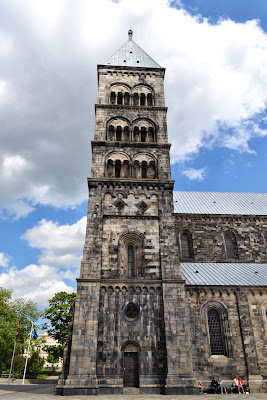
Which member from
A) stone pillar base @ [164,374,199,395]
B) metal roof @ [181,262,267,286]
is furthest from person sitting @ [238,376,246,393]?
metal roof @ [181,262,267,286]

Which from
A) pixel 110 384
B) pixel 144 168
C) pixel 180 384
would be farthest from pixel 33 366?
pixel 144 168

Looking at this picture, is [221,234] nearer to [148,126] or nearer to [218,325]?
[218,325]

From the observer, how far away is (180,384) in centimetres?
1692

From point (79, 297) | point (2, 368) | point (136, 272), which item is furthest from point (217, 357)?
point (2, 368)

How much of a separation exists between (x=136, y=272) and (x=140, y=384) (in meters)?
6.92

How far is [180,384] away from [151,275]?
6806 mm

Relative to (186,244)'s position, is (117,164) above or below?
above

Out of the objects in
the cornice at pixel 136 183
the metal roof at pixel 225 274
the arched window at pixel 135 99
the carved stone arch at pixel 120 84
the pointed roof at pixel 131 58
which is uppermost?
the pointed roof at pixel 131 58

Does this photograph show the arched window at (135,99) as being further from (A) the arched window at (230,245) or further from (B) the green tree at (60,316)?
(B) the green tree at (60,316)

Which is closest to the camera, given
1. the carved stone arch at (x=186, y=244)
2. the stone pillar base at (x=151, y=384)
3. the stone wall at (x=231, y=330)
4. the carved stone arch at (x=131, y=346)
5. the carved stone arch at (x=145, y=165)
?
the stone pillar base at (x=151, y=384)

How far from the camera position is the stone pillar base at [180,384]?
1670 centimetres

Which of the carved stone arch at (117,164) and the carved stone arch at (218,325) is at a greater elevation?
the carved stone arch at (117,164)

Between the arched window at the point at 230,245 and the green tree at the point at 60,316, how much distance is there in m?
24.2

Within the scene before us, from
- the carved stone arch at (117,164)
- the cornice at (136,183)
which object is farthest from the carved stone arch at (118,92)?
the cornice at (136,183)
